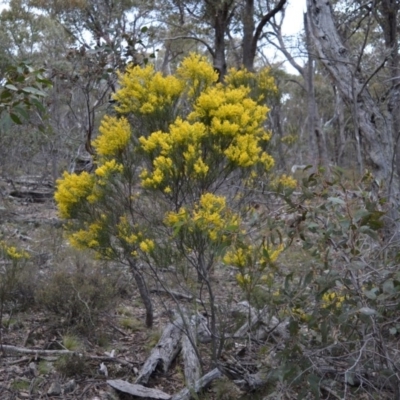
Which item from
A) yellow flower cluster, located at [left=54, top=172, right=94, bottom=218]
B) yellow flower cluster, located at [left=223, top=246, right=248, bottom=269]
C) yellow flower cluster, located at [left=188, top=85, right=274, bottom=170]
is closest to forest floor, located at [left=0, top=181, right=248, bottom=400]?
yellow flower cluster, located at [left=223, top=246, right=248, bottom=269]

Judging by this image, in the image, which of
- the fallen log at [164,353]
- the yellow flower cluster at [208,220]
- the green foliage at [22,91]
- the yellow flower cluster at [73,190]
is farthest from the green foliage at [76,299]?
the green foliage at [22,91]

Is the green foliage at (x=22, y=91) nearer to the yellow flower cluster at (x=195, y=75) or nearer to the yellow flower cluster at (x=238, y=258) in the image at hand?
the yellow flower cluster at (x=238, y=258)

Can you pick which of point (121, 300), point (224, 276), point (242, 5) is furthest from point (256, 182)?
point (242, 5)

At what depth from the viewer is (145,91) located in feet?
12.0

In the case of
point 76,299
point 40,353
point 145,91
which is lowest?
point 40,353

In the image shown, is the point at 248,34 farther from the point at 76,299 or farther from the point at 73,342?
the point at 73,342

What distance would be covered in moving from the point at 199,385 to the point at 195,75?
191 cm

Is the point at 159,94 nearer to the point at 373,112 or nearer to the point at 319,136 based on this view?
the point at 373,112

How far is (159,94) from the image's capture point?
3.71 metres

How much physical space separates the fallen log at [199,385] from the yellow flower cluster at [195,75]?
1.72 meters

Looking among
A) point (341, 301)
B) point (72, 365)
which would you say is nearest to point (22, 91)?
point (341, 301)

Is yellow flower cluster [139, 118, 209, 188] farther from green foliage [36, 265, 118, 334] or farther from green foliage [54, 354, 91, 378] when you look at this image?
green foliage [36, 265, 118, 334]

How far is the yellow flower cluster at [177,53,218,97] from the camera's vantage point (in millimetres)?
3879

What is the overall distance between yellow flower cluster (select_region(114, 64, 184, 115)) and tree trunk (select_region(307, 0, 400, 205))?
4.02 ft
